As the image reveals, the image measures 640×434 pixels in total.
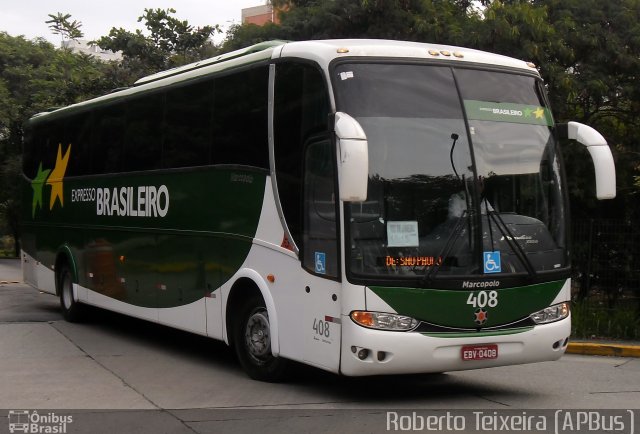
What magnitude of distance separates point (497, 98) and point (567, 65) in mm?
8600

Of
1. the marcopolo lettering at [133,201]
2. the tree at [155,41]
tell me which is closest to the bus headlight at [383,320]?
the marcopolo lettering at [133,201]

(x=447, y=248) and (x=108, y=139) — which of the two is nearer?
(x=447, y=248)

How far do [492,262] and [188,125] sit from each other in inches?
183

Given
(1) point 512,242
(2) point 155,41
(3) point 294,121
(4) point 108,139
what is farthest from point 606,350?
(2) point 155,41

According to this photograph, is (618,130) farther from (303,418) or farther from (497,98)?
(303,418)

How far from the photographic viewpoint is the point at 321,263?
26.6 ft

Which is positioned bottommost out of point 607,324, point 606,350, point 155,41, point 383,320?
point 606,350

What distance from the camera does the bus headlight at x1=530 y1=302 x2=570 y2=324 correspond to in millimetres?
8406

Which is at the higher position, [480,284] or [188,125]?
[188,125]

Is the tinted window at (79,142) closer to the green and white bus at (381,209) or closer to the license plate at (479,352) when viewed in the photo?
the green and white bus at (381,209)

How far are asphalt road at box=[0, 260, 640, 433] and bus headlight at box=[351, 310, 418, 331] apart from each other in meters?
0.78

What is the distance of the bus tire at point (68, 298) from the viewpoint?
1487cm

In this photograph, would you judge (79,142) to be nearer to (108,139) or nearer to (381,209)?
(108,139)

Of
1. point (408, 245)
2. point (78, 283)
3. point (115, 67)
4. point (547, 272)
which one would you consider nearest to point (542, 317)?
point (547, 272)
